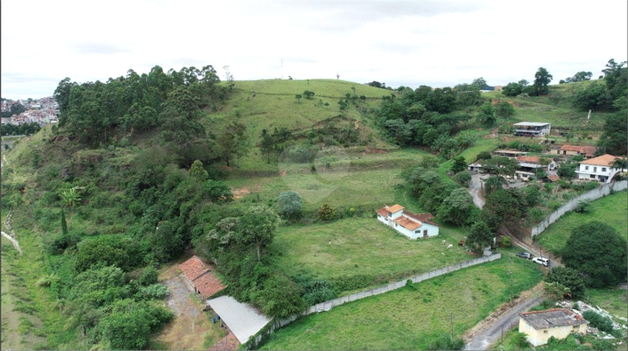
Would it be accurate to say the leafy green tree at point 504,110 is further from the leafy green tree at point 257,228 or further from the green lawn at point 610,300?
the leafy green tree at point 257,228

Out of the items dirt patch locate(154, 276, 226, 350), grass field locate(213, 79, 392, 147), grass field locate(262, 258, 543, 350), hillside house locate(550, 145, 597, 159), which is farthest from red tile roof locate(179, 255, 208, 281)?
hillside house locate(550, 145, 597, 159)

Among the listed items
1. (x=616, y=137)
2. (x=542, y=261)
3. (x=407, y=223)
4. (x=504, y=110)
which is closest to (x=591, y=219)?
(x=542, y=261)

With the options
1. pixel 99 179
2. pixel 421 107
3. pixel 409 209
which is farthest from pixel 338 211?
pixel 421 107

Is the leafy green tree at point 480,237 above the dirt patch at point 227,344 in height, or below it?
above

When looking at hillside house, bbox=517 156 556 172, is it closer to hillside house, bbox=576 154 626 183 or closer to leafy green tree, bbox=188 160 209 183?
hillside house, bbox=576 154 626 183

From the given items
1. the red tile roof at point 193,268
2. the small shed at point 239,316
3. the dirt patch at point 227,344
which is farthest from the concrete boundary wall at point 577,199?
the red tile roof at point 193,268
